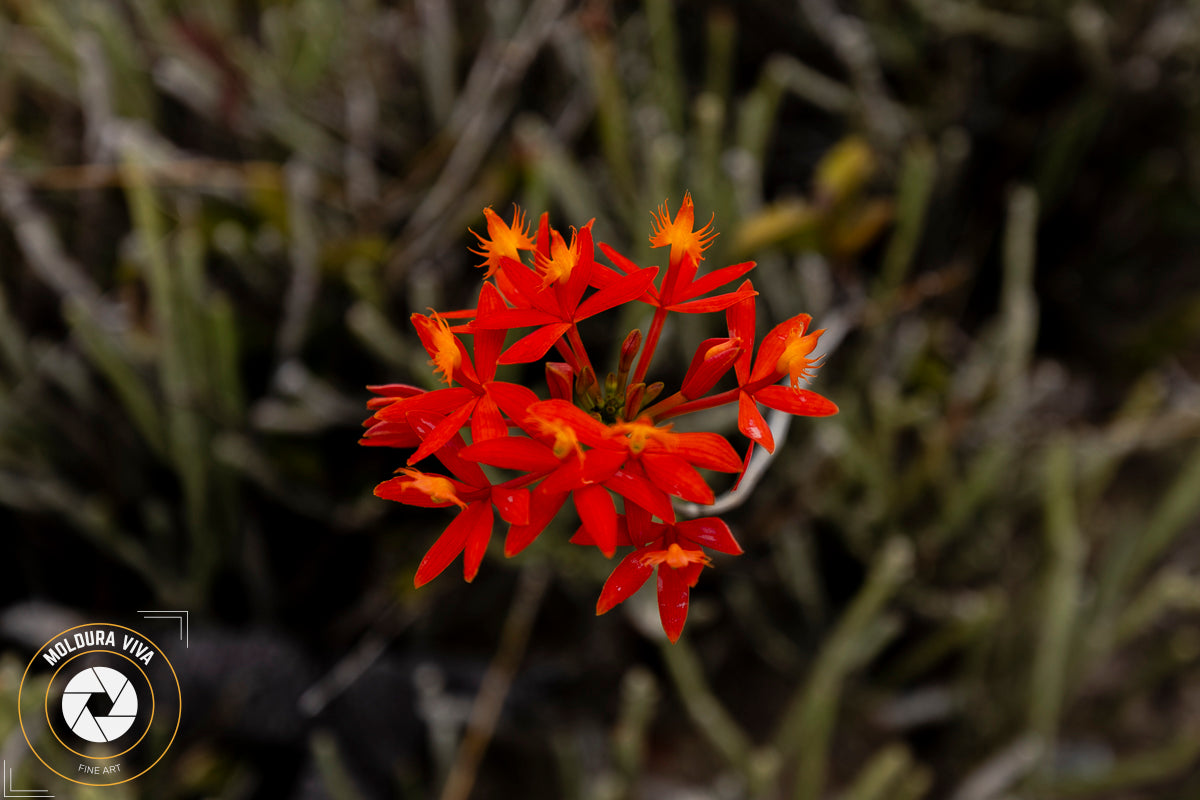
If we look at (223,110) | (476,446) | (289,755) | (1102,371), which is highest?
(223,110)

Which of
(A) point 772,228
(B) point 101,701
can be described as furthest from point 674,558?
(A) point 772,228

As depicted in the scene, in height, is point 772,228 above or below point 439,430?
above

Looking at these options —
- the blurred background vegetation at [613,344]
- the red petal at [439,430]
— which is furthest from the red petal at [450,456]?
the blurred background vegetation at [613,344]

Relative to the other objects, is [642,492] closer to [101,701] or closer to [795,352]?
[795,352]

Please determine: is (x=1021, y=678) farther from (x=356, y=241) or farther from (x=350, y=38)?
(x=350, y=38)

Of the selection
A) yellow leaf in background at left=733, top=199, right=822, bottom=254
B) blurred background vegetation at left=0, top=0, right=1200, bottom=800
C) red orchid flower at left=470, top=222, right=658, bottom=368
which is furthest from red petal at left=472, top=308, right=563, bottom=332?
yellow leaf in background at left=733, top=199, right=822, bottom=254

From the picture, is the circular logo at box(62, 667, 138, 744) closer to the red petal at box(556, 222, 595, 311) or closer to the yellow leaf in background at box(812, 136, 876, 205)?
the red petal at box(556, 222, 595, 311)

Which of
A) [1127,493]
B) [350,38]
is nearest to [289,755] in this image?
[350,38]
